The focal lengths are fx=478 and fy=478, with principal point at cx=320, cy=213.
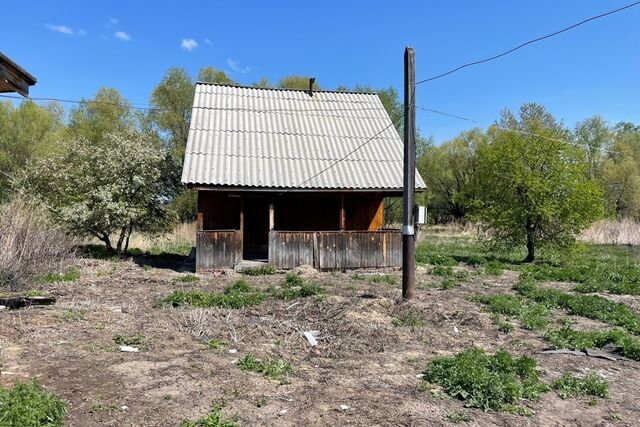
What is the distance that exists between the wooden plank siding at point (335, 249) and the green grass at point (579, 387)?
1010 cm

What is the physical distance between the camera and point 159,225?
59.6ft

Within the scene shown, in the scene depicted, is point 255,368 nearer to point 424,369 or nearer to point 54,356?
point 424,369

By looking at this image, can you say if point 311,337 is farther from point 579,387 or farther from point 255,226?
point 255,226

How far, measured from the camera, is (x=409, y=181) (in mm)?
10086

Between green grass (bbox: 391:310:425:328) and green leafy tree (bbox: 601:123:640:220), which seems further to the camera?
green leafy tree (bbox: 601:123:640:220)

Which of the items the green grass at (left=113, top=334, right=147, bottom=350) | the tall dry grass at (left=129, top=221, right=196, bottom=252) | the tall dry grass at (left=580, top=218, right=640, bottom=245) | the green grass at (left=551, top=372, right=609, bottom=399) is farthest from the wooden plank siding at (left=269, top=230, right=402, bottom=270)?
the tall dry grass at (left=580, top=218, right=640, bottom=245)

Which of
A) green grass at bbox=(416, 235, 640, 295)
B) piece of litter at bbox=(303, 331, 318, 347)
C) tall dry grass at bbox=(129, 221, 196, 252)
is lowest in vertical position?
piece of litter at bbox=(303, 331, 318, 347)

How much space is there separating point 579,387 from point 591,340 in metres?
2.15

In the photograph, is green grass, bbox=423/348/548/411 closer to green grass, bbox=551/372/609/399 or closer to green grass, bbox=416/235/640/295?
green grass, bbox=551/372/609/399

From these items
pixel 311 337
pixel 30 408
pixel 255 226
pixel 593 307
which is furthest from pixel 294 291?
pixel 255 226

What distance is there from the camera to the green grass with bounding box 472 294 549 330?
832 centimetres

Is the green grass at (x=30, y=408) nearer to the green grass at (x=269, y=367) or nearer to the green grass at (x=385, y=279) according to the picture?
the green grass at (x=269, y=367)

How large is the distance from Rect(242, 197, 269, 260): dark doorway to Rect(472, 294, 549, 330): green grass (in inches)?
365

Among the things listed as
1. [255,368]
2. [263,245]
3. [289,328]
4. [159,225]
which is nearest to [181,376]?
[255,368]
